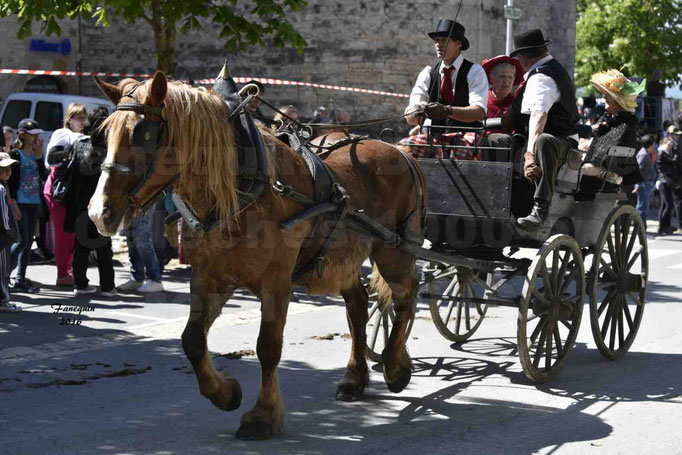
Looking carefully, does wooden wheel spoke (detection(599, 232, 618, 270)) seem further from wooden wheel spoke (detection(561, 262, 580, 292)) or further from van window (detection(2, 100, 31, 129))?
van window (detection(2, 100, 31, 129))

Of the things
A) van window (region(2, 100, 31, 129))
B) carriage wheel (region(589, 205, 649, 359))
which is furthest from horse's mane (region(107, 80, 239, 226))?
van window (region(2, 100, 31, 129))

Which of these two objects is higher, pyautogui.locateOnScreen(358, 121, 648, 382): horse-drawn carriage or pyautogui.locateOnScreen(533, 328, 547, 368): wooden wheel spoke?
pyautogui.locateOnScreen(358, 121, 648, 382): horse-drawn carriage

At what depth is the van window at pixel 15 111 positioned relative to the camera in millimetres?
18891

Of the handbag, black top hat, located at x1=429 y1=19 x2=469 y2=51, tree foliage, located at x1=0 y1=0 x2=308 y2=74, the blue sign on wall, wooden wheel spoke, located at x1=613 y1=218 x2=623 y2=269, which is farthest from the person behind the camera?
the blue sign on wall

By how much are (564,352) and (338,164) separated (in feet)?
7.18

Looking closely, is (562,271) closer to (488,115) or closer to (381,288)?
(381,288)

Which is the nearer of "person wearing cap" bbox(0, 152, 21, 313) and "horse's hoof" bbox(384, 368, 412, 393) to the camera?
"horse's hoof" bbox(384, 368, 412, 393)

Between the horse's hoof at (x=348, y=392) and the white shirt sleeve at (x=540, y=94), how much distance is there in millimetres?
2400

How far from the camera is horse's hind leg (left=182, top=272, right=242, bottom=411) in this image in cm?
535

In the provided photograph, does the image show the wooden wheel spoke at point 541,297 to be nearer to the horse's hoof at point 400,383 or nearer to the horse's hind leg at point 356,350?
the horse's hoof at point 400,383

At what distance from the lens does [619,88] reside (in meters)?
7.57

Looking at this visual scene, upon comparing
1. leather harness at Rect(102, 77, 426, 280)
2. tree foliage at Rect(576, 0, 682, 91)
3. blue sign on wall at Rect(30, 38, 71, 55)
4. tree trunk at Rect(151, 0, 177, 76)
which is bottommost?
leather harness at Rect(102, 77, 426, 280)

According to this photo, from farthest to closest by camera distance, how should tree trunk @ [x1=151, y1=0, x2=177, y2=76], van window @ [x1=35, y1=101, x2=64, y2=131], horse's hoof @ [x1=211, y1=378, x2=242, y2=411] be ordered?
van window @ [x1=35, y1=101, x2=64, y2=131], tree trunk @ [x1=151, y1=0, x2=177, y2=76], horse's hoof @ [x1=211, y1=378, x2=242, y2=411]

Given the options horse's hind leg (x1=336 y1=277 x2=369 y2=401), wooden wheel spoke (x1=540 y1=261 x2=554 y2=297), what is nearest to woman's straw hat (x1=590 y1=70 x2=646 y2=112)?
wooden wheel spoke (x1=540 y1=261 x2=554 y2=297)
